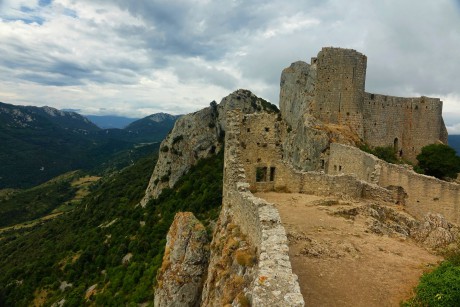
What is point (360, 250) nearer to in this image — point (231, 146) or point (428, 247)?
point (428, 247)

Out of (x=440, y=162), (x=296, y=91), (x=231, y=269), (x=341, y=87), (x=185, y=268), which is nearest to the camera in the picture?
(x=231, y=269)

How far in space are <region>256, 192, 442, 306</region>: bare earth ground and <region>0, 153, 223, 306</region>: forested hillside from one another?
21.1m

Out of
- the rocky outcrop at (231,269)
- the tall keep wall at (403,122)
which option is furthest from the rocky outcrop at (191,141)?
the rocky outcrop at (231,269)

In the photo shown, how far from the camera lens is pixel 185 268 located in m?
15.8

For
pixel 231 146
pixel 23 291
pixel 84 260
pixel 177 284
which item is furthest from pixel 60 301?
pixel 231 146

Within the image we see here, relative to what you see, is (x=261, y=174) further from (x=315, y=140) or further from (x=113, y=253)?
(x=113, y=253)

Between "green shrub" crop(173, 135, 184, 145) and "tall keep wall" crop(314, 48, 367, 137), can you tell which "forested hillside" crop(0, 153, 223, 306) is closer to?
"green shrub" crop(173, 135, 184, 145)

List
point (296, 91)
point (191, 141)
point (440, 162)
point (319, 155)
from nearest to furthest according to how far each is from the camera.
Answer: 1. point (440, 162)
2. point (319, 155)
3. point (296, 91)
4. point (191, 141)

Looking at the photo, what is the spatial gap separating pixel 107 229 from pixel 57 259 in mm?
8188

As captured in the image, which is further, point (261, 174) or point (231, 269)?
point (261, 174)

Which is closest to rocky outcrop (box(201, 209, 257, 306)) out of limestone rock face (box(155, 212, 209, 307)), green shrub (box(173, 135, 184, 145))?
limestone rock face (box(155, 212, 209, 307))

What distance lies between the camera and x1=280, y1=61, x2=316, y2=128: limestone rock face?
31.6 m

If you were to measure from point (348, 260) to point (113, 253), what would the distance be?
40.3 metres

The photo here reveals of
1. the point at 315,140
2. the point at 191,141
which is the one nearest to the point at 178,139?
the point at 191,141
